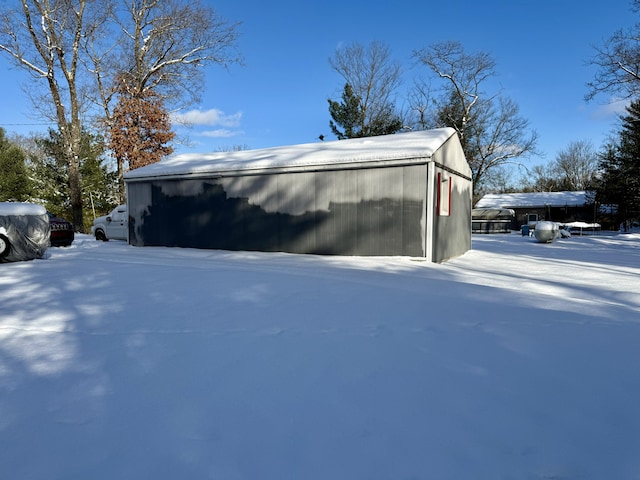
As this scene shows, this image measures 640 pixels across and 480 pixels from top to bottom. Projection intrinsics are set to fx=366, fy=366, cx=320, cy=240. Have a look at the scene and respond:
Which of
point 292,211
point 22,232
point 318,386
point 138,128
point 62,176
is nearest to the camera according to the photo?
point 318,386

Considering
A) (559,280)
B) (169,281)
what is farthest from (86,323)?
(559,280)

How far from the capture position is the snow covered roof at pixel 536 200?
103ft

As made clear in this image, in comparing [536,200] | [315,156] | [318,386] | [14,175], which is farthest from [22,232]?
[536,200]

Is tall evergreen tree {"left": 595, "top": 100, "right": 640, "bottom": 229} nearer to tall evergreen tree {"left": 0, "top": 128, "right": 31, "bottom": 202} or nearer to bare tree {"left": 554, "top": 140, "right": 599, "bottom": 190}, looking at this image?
bare tree {"left": 554, "top": 140, "right": 599, "bottom": 190}

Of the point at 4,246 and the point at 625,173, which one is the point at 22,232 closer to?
the point at 4,246

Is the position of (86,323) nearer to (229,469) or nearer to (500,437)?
(229,469)

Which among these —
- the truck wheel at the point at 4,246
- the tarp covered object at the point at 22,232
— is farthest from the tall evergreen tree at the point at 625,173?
the truck wheel at the point at 4,246

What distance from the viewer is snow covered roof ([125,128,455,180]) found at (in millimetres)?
8211

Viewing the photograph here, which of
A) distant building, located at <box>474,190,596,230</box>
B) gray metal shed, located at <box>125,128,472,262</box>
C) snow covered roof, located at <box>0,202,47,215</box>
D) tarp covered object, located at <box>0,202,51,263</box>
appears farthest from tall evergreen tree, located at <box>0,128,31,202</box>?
distant building, located at <box>474,190,596,230</box>

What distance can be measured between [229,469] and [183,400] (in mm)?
705

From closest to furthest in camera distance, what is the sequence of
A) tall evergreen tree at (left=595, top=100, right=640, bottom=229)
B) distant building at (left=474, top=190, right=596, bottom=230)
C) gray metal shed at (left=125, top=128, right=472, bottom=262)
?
1. gray metal shed at (left=125, top=128, right=472, bottom=262)
2. tall evergreen tree at (left=595, top=100, right=640, bottom=229)
3. distant building at (left=474, top=190, right=596, bottom=230)

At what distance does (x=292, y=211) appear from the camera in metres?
9.24

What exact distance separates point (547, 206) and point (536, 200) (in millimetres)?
1636

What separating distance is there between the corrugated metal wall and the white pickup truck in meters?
1.61
